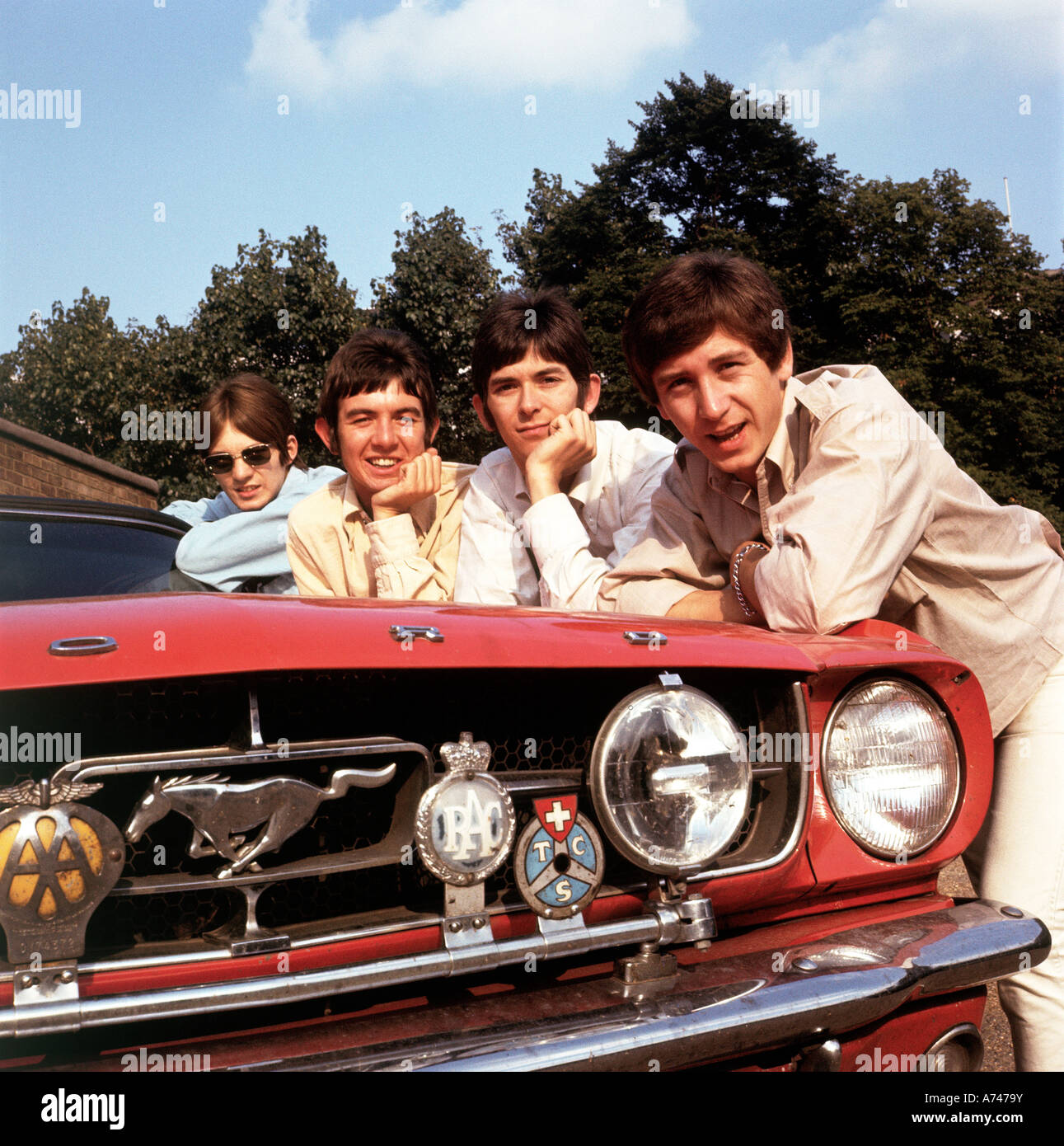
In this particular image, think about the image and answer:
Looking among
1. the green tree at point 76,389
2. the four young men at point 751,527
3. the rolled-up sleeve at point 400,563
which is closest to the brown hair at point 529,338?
the four young men at point 751,527

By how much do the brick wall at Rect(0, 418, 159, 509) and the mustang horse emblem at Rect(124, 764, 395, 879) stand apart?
8757 millimetres

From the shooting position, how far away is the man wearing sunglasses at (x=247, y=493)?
9.83ft

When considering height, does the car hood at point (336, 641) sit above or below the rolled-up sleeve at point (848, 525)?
below

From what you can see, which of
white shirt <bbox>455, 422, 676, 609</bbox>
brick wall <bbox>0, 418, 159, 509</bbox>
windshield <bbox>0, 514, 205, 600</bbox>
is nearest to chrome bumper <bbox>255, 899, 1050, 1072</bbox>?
white shirt <bbox>455, 422, 676, 609</bbox>

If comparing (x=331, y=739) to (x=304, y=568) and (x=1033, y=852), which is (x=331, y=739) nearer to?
(x=1033, y=852)

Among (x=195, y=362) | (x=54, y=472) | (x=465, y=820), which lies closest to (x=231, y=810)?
(x=465, y=820)

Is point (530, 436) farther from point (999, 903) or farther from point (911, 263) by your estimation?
point (911, 263)

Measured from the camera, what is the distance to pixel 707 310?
2225mm

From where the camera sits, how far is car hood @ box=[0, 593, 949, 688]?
3.87ft

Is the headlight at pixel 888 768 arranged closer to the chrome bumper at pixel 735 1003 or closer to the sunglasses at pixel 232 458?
the chrome bumper at pixel 735 1003

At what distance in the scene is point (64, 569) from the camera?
98.2 inches

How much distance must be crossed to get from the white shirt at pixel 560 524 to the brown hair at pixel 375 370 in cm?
34

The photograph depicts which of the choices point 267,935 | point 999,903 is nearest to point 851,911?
point 999,903

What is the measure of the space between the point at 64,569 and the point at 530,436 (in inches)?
52.3
